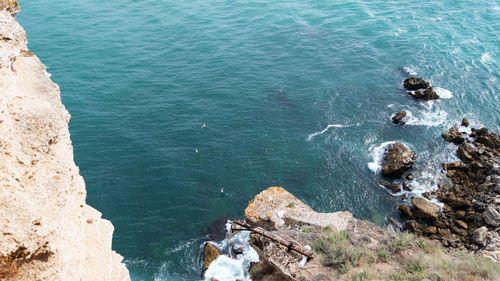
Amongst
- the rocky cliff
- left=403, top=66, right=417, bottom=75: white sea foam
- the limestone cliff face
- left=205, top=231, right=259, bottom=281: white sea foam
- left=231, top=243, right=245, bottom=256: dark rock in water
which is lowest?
left=205, top=231, right=259, bottom=281: white sea foam

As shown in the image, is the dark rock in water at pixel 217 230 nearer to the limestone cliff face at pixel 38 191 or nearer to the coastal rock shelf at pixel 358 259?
the coastal rock shelf at pixel 358 259

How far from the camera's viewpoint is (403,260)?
16375 mm

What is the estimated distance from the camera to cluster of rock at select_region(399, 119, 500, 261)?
2688cm

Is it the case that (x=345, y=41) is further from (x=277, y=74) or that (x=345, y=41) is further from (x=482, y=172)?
(x=482, y=172)

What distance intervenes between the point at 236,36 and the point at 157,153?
29223 millimetres

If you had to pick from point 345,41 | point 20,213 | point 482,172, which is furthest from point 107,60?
point 482,172

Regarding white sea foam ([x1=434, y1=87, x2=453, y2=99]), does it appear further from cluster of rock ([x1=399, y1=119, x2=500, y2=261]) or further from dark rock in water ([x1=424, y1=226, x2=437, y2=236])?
dark rock in water ([x1=424, y1=226, x2=437, y2=236])

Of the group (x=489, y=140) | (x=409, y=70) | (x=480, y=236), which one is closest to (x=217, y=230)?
(x=480, y=236)

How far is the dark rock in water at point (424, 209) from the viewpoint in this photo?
29.1m

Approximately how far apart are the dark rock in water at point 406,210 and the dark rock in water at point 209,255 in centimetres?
1747

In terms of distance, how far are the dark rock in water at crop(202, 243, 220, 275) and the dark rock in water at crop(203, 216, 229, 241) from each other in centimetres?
149

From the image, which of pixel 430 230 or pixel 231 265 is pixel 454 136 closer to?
pixel 430 230

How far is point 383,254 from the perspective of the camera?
54.2 feet

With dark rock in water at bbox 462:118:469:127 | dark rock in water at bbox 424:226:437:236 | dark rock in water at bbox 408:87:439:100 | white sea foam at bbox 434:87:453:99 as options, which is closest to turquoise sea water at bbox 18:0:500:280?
white sea foam at bbox 434:87:453:99
